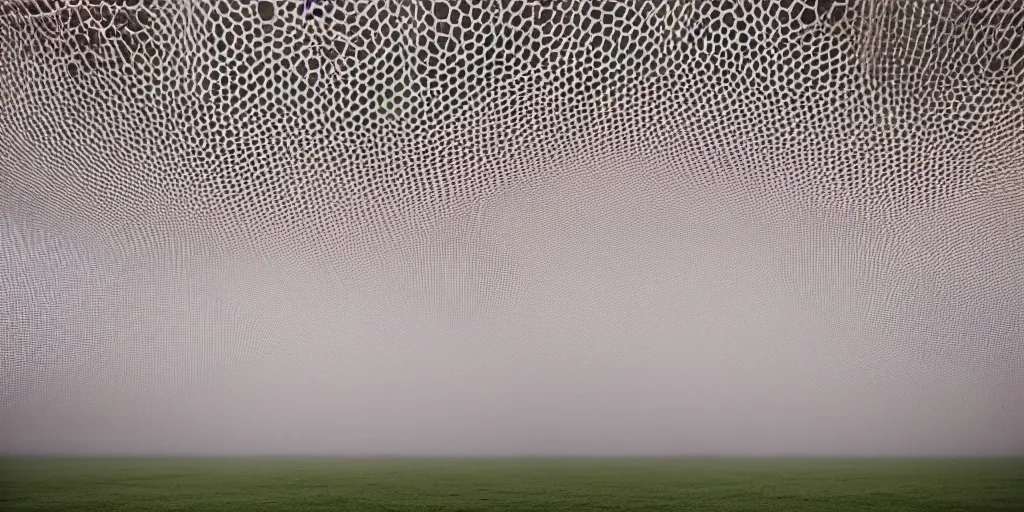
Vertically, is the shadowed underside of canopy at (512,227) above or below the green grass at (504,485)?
above

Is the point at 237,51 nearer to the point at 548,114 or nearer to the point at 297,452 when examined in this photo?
the point at 548,114

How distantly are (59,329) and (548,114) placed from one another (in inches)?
58.7

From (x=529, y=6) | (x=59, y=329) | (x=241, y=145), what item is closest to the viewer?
(x=529, y=6)

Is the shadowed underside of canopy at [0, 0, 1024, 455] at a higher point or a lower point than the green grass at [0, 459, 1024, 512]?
higher

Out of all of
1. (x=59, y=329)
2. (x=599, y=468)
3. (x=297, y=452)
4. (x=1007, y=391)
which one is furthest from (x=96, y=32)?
(x=1007, y=391)

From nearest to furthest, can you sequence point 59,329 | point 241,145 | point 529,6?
point 529,6, point 241,145, point 59,329

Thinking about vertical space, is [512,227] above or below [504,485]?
above

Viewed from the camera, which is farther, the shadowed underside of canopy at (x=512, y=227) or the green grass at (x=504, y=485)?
the green grass at (x=504, y=485)

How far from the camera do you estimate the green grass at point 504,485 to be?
2.20 metres

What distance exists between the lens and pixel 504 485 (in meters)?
2.28

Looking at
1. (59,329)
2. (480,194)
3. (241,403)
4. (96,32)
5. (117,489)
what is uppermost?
(96,32)

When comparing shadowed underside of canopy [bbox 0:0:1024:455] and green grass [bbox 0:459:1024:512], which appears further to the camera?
green grass [bbox 0:459:1024:512]

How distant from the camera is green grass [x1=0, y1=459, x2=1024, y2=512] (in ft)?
7.21

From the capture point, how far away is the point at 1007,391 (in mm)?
2242
